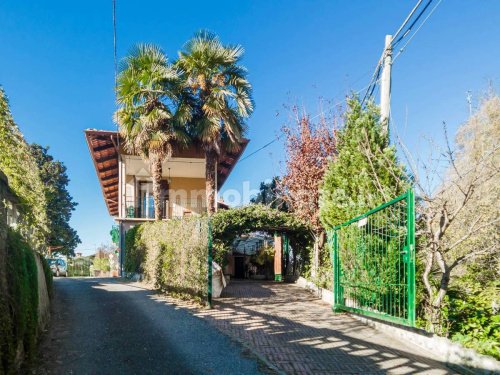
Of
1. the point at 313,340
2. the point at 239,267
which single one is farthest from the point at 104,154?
the point at 313,340

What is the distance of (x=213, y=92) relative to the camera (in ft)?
47.9

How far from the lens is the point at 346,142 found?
9.08 meters

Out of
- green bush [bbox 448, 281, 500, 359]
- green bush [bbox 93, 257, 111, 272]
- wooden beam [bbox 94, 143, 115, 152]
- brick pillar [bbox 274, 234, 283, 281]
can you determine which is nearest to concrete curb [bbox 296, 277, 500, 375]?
green bush [bbox 448, 281, 500, 359]

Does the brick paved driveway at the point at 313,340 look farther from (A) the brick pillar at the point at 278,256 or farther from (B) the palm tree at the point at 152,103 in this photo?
(B) the palm tree at the point at 152,103

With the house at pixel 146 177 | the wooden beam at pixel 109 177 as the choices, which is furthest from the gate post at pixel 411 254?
the wooden beam at pixel 109 177

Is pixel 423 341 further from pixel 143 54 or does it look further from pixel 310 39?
pixel 143 54

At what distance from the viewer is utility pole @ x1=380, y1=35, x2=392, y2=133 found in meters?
8.56

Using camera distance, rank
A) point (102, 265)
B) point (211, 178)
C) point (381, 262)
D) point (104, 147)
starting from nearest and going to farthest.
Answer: point (381, 262) → point (211, 178) → point (104, 147) → point (102, 265)

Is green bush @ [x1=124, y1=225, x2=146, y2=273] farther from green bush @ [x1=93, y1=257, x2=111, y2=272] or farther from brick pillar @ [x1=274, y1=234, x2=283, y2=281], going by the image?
green bush @ [x1=93, y1=257, x2=111, y2=272]

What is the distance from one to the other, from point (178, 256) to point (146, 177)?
11.6 m

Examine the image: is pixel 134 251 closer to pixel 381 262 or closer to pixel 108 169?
pixel 108 169

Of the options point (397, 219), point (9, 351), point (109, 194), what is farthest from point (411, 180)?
point (109, 194)

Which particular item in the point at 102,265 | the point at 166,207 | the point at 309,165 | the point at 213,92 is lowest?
the point at 102,265

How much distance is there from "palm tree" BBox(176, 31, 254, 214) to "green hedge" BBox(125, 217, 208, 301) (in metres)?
2.97
